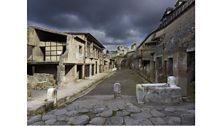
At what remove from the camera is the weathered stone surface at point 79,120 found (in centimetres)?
370

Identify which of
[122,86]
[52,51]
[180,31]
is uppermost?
[180,31]

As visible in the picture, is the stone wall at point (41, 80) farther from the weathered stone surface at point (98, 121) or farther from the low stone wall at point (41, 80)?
the weathered stone surface at point (98, 121)

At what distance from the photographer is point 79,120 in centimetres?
382

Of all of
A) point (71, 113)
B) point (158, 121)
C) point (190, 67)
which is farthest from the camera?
point (190, 67)

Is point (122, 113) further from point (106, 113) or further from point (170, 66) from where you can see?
point (170, 66)

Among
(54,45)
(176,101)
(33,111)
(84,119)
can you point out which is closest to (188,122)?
(176,101)

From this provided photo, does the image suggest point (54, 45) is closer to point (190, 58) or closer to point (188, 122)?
point (190, 58)

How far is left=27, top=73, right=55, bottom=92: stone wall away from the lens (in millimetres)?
10852

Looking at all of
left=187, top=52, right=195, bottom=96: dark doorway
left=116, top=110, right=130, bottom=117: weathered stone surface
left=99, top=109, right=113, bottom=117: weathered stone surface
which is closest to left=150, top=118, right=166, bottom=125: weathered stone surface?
left=116, top=110, right=130, bottom=117: weathered stone surface

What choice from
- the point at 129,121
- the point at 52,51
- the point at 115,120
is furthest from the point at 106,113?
the point at 52,51

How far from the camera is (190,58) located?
6672 mm

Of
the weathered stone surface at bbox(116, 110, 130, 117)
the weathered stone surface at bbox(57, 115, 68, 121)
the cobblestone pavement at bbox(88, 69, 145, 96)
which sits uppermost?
the weathered stone surface at bbox(116, 110, 130, 117)

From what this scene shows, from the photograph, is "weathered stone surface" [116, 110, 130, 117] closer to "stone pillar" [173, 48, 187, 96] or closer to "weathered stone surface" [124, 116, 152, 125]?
"weathered stone surface" [124, 116, 152, 125]
